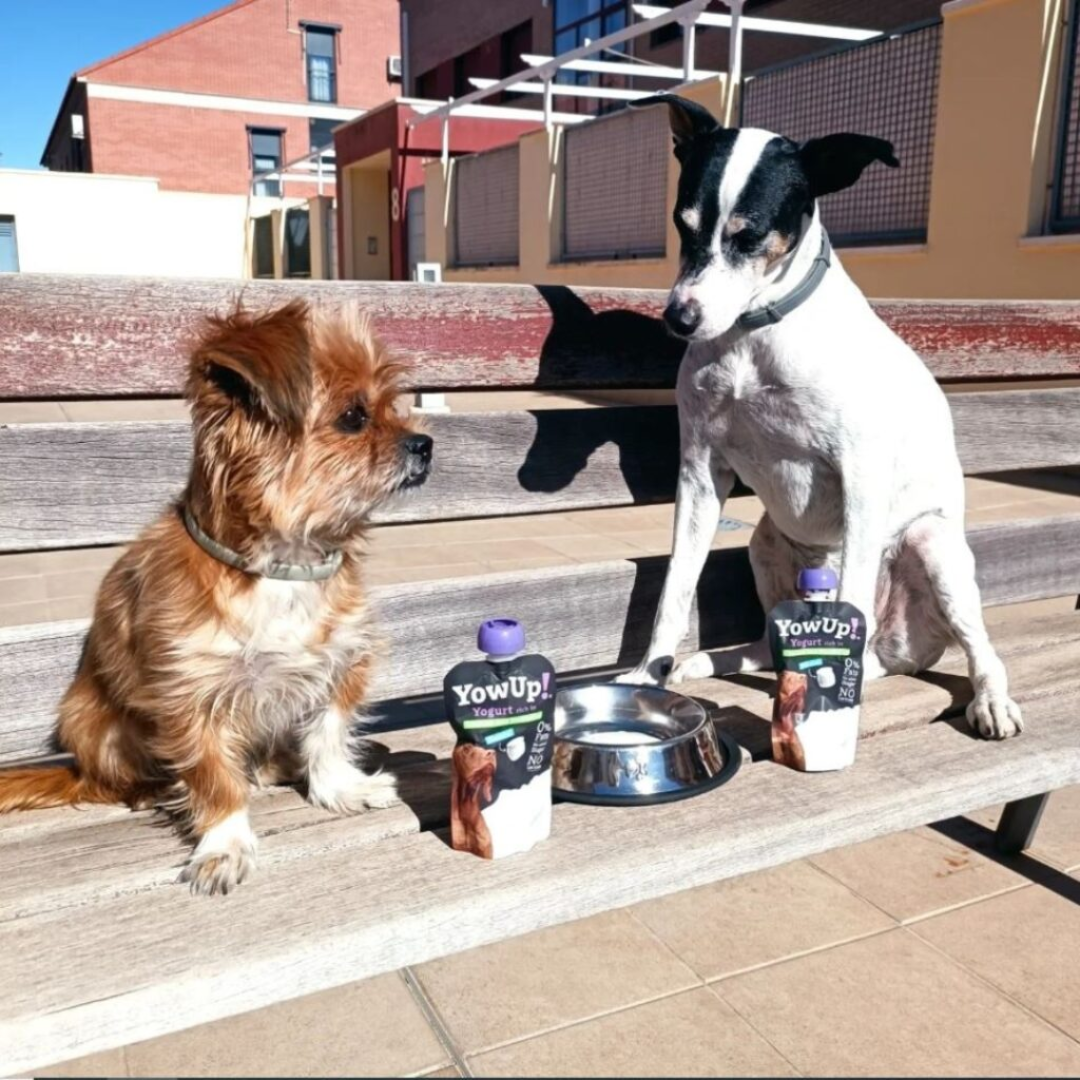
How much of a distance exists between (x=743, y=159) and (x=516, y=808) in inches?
59.1

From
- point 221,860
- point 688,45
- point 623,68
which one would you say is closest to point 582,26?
point 623,68

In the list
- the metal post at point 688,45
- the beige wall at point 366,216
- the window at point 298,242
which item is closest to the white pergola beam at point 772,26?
the metal post at point 688,45

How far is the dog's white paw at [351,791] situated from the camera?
1.96 metres

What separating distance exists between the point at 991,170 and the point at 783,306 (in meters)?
7.77

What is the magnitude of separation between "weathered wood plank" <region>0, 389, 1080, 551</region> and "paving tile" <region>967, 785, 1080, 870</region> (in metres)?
1.03

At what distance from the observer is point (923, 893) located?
286cm

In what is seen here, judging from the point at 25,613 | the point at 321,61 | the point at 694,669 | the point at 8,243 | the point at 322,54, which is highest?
the point at 322,54

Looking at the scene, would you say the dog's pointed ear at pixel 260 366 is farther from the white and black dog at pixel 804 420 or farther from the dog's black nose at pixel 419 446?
the white and black dog at pixel 804 420

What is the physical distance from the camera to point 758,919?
2.75m

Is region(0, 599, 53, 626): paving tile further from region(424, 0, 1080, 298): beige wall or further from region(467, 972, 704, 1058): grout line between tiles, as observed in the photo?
region(424, 0, 1080, 298): beige wall

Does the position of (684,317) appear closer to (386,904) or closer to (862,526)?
(862,526)

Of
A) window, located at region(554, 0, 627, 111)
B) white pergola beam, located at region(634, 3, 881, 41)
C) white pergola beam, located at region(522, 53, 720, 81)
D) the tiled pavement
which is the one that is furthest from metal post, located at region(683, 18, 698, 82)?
the tiled pavement

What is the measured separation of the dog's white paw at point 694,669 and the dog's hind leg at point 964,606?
0.57 m

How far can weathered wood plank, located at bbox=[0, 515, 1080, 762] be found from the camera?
2221mm
